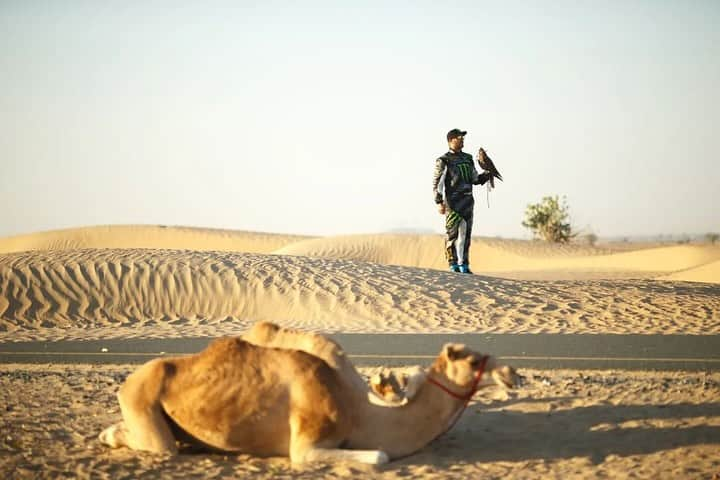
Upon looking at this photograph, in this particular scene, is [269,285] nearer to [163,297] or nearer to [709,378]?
[163,297]

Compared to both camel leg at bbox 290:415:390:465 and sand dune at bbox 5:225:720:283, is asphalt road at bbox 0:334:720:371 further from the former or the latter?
sand dune at bbox 5:225:720:283

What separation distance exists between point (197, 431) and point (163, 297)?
43.9ft

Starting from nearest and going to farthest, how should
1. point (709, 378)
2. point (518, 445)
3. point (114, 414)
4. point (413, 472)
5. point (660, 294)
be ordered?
point (413, 472) < point (518, 445) < point (114, 414) < point (709, 378) < point (660, 294)

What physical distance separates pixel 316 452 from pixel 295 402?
13.8 inches

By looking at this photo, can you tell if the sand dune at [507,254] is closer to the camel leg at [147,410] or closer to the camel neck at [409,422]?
the camel neck at [409,422]

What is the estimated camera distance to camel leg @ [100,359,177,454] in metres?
5.57

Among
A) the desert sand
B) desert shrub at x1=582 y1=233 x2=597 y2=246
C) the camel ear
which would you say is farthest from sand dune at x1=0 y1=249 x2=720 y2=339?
desert shrub at x1=582 y1=233 x2=597 y2=246

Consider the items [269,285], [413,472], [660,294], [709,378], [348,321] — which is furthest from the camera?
[269,285]

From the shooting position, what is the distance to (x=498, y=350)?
11.3 meters

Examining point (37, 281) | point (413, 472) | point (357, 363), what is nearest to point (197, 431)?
point (413, 472)

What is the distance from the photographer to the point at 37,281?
1894 cm

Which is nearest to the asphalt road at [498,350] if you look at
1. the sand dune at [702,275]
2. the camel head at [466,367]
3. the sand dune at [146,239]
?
the camel head at [466,367]

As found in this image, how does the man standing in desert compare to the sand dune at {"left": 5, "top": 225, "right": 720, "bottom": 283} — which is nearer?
the man standing in desert

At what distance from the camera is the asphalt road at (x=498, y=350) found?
10133mm
